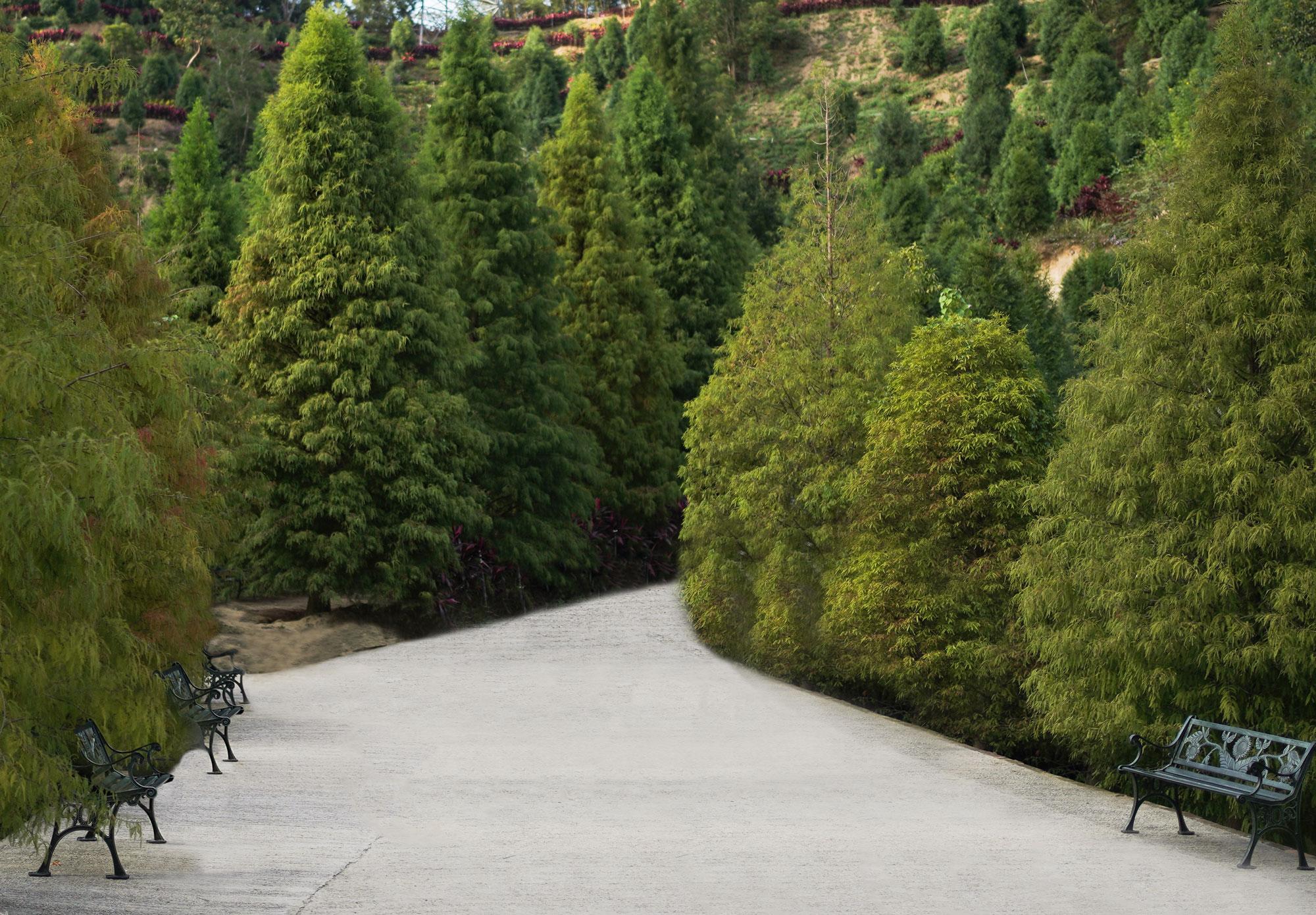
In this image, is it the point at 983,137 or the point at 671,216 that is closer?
the point at 671,216

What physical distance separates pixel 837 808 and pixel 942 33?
76543 millimetres

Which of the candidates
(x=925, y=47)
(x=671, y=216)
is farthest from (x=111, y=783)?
(x=925, y=47)

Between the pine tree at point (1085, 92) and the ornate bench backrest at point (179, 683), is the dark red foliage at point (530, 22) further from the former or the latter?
the ornate bench backrest at point (179, 683)

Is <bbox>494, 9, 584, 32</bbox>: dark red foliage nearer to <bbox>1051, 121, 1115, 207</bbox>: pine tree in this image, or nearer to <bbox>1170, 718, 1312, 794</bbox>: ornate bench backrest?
<bbox>1051, 121, 1115, 207</bbox>: pine tree

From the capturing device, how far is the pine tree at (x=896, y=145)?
5034 cm

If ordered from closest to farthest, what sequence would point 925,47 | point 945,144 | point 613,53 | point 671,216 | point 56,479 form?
point 56,479 < point 671,216 < point 945,144 < point 925,47 < point 613,53

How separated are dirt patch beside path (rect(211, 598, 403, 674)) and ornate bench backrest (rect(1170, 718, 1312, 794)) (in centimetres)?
1215

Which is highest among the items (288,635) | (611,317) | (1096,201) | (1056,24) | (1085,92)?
(1056,24)

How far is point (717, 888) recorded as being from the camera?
801cm

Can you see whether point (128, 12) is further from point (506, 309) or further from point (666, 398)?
point (506, 309)

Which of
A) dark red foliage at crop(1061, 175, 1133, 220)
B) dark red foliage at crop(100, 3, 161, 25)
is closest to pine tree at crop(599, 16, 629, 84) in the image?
dark red foliage at crop(100, 3, 161, 25)

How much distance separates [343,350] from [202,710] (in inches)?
367

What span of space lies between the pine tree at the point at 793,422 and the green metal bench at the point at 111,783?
10.8 metres

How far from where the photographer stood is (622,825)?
9836 millimetres
